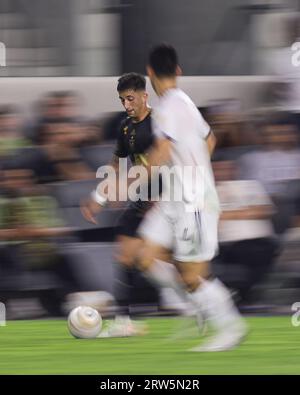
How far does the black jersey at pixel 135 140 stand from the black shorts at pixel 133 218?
0.81 feet

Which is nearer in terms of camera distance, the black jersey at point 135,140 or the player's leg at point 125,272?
the black jersey at point 135,140

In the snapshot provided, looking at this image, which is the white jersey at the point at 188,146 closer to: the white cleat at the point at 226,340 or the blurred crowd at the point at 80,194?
the white cleat at the point at 226,340

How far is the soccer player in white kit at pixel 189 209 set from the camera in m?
7.82

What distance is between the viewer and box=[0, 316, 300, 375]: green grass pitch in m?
7.36

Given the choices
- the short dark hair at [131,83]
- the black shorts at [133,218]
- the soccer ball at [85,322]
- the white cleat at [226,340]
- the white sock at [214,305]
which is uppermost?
Result: the short dark hair at [131,83]

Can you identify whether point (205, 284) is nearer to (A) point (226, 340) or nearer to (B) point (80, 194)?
(A) point (226, 340)

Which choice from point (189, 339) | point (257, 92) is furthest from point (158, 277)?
point (257, 92)

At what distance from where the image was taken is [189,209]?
7973mm

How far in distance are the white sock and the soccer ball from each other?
1003 millimetres

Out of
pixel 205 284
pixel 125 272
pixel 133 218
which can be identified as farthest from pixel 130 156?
pixel 205 284

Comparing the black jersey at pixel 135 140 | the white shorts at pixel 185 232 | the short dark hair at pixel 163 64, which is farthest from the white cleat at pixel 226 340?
the short dark hair at pixel 163 64

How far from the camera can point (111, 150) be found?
10195 mm

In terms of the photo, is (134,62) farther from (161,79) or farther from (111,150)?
(161,79)

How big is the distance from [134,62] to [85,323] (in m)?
2.58
